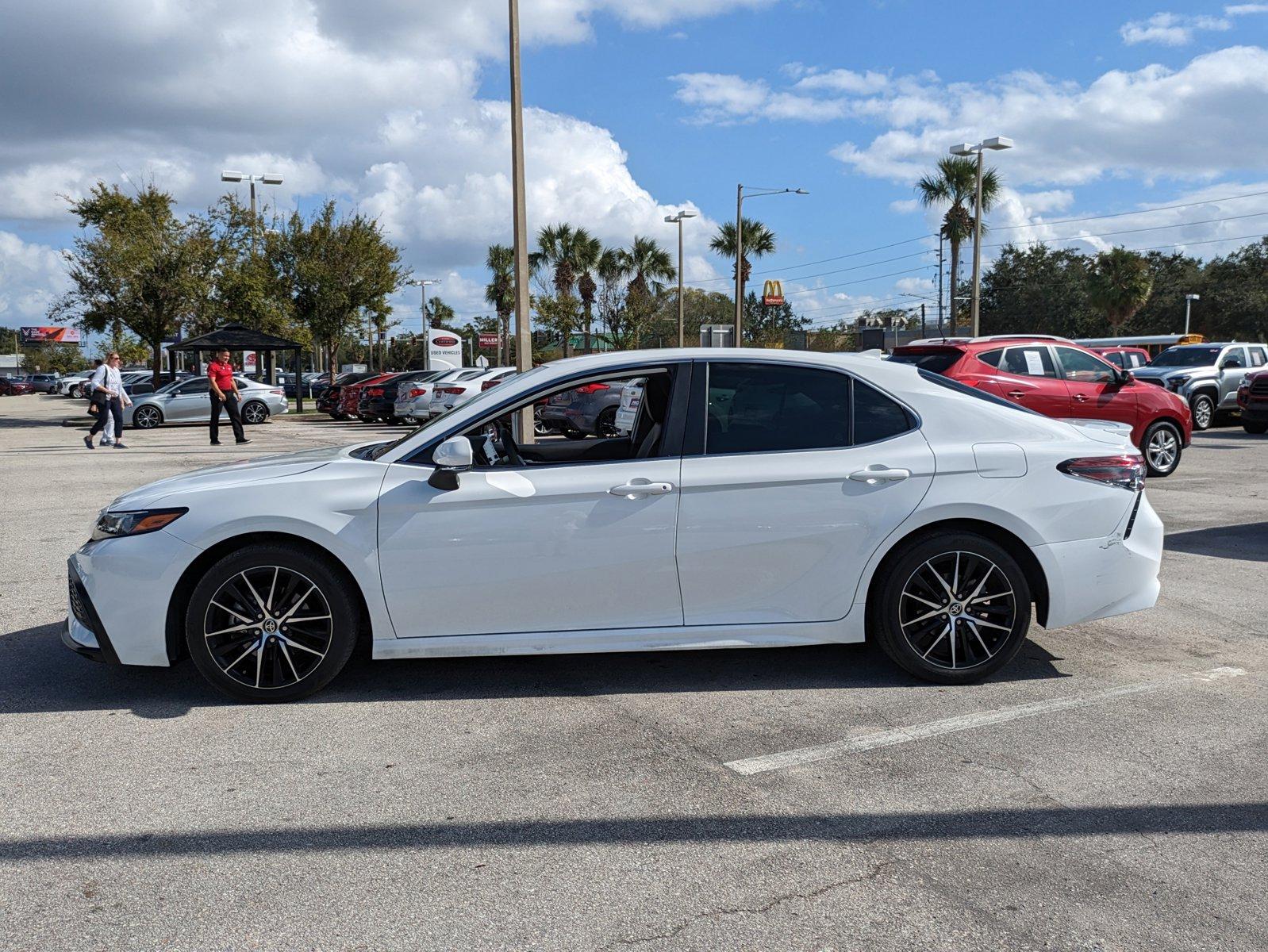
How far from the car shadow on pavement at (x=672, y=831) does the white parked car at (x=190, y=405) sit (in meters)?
24.2

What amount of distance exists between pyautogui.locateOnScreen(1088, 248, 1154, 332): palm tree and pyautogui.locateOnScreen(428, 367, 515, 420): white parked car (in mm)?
43007

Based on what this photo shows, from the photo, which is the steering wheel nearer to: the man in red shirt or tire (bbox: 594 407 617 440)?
tire (bbox: 594 407 617 440)

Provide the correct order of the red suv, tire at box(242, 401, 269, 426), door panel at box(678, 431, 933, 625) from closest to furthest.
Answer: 1. door panel at box(678, 431, 933, 625)
2. the red suv
3. tire at box(242, 401, 269, 426)

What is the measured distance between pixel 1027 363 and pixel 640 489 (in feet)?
32.5

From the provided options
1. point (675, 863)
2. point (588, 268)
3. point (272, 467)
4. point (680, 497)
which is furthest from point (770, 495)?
point (588, 268)

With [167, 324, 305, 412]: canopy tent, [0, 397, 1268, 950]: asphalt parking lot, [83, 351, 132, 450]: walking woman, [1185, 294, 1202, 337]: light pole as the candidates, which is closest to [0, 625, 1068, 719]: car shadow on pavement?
[0, 397, 1268, 950]: asphalt parking lot

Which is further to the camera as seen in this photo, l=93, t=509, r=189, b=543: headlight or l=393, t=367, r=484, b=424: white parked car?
l=393, t=367, r=484, b=424: white parked car

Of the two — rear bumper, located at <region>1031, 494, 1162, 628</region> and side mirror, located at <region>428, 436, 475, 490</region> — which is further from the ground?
Answer: side mirror, located at <region>428, 436, 475, 490</region>

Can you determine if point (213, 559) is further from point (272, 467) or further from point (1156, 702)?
point (1156, 702)

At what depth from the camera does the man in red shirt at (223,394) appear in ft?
66.6

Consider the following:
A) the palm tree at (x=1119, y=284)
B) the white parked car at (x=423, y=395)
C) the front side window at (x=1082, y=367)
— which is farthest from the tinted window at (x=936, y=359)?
the palm tree at (x=1119, y=284)

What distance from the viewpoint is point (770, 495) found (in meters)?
4.79

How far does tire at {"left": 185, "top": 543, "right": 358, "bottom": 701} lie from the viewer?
4.68 meters

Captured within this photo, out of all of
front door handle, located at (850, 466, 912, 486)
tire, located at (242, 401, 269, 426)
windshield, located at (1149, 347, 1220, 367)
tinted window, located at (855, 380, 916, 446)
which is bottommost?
tire, located at (242, 401, 269, 426)
